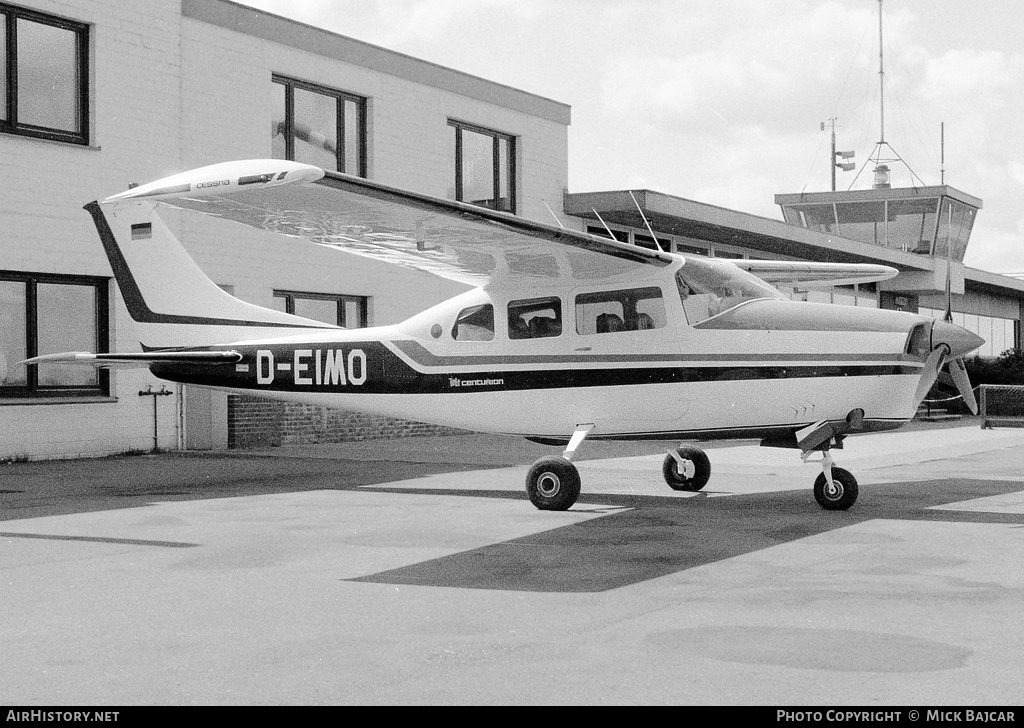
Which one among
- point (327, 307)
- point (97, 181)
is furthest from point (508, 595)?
point (327, 307)

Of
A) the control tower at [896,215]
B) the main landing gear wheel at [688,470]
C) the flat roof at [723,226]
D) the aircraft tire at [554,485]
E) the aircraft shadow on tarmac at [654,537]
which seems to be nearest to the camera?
the aircraft shadow on tarmac at [654,537]

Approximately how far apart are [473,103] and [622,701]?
19.9 metres

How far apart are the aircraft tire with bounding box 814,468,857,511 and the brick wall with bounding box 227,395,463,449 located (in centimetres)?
912

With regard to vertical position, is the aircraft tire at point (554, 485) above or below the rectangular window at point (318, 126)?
below

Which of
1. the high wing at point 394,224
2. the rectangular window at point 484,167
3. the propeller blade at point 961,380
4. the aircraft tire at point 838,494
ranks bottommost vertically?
the aircraft tire at point 838,494

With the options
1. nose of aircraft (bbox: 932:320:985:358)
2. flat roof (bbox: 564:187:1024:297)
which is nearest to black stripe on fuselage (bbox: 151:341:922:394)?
nose of aircraft (bbox: 932:320:985:358)

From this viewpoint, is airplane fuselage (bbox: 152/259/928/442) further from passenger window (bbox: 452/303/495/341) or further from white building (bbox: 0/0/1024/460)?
white building (bbox: 0/0/1024/460)

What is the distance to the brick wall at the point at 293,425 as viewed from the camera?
18.3 meters

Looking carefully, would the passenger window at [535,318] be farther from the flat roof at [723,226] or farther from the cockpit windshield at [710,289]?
the flat roof at [723,226]

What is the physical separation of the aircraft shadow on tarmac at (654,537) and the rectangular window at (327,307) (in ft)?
27.7

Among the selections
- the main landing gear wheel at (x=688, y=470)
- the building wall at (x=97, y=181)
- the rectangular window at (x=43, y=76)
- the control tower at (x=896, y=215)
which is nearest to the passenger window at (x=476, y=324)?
the main landing gear wheel at (x=688, y=470)

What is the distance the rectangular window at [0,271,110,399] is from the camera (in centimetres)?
1569

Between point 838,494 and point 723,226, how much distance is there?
18106 mm

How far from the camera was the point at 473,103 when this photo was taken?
2288cm
